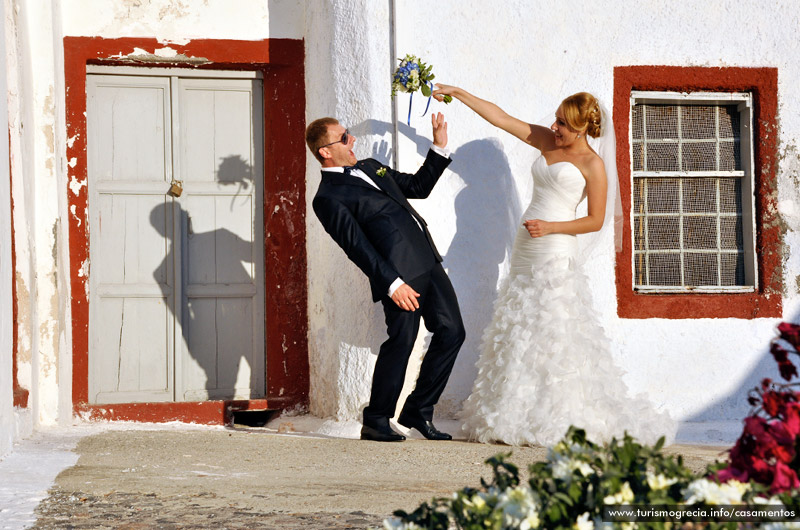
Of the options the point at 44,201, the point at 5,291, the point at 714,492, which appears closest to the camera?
the point at 714,492

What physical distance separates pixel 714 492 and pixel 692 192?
491 centimetres

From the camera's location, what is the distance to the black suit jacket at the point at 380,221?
16.9ft

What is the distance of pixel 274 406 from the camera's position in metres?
6.35

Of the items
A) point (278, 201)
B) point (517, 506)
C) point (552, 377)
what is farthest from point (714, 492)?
point (278, 201)

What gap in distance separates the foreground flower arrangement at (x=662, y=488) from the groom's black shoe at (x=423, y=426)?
344cm

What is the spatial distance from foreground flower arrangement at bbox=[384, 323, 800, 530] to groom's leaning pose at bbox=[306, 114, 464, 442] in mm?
3233

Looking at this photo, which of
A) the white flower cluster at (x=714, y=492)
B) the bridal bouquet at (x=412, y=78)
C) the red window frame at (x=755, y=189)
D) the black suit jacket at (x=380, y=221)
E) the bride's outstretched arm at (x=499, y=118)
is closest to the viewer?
the white flower cluster at (x=714, y=492)

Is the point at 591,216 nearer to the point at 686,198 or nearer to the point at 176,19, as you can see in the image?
the point at 686,198

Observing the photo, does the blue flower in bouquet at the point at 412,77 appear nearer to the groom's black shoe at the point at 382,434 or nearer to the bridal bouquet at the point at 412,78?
the bridal bouquet at the point at 412,78

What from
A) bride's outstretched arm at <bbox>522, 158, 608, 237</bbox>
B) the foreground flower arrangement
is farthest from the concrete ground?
the foreground flower arrangement

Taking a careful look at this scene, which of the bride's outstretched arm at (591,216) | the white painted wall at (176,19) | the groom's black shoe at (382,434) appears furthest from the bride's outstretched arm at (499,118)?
the groom's black shoe at (382,434)

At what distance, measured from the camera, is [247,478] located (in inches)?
161

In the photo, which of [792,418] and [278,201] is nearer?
[792,418]

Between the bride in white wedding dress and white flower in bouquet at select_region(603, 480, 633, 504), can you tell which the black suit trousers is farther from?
white flower in bouquet at select_region(603, 480, 633, 504)
